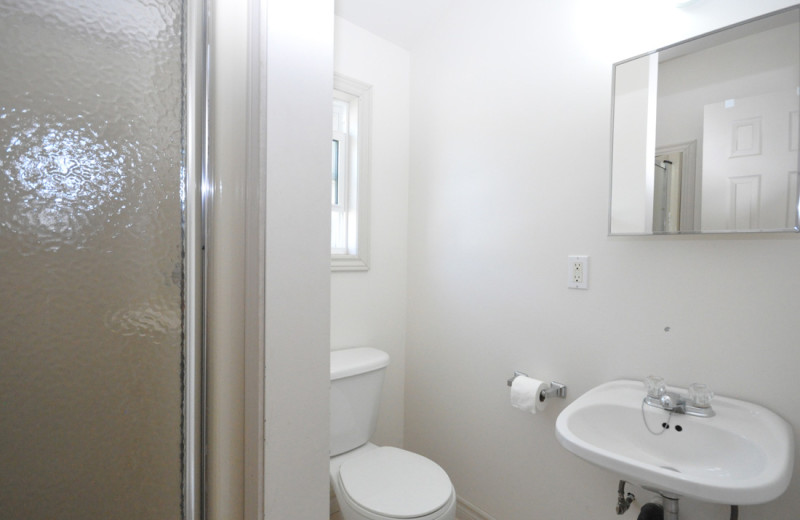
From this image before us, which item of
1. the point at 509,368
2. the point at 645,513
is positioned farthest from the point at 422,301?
the point at 645,513

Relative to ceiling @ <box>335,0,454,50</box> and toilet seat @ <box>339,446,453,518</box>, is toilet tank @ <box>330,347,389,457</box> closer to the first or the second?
toilet seat @ <box>339,446,453,518</box>

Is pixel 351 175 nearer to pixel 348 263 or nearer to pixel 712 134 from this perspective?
pixel 348 263

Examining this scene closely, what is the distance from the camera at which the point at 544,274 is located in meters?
1.48

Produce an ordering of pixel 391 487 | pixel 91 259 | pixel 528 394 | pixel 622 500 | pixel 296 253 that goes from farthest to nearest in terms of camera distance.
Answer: pixel 528 394, pixel 391 487, pixel 622 500, pixel 296 253, pixel 91 259

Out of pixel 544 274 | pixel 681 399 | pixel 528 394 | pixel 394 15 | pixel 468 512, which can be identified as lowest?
pixel 468 512

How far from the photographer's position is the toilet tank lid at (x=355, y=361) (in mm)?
1573

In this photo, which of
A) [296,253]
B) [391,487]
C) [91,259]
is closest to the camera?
[91,259]

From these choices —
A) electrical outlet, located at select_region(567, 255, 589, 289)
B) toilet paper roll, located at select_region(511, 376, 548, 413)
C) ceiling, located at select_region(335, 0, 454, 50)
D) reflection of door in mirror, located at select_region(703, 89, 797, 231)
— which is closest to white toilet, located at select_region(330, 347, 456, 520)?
toilet paper roll, located at select_region(511, 376, 548, 413)

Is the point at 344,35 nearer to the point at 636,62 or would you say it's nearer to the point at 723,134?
the point at 636,62

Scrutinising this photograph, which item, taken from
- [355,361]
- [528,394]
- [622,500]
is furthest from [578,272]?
[355,361]

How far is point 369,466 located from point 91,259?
4.05 feet

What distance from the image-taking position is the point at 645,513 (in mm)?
1093

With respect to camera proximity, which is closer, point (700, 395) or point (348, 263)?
point (700, 395)

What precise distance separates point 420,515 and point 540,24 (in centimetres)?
183
